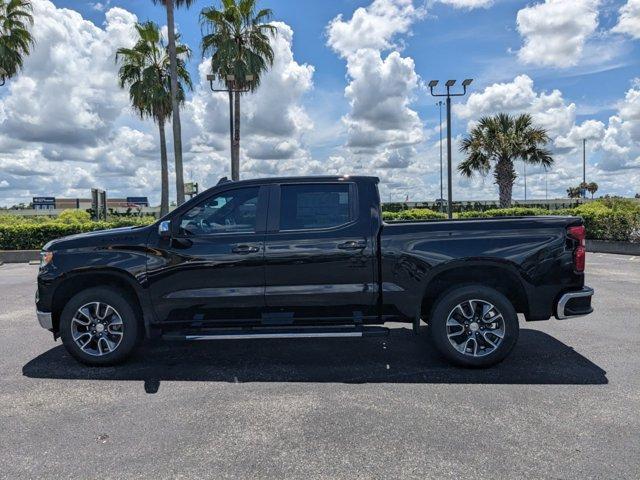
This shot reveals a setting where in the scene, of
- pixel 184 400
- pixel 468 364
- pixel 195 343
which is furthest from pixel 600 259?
pixel 184 400

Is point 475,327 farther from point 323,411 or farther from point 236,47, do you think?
point 236,47

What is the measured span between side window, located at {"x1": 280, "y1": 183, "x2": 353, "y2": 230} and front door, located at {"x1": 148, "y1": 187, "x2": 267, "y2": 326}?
10.5 inches

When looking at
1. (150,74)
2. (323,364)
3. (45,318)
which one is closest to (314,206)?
(323,364)

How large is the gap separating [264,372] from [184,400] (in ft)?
3.01

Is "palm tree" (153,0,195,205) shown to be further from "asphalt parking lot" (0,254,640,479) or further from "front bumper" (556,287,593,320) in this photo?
"front bumper" (556,287,593,320)

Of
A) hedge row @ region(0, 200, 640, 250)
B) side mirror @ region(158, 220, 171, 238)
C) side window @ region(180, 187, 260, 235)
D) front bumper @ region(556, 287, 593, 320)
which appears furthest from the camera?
hedge row @ region(0, 200, 640, 250)

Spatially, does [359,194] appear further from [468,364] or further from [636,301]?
[636,301]

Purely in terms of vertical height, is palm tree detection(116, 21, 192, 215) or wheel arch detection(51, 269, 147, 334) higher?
palm tree detection(116, 21, 192, 215)

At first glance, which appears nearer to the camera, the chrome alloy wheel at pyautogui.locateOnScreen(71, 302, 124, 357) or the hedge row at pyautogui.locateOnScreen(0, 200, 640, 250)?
the chrome alloy wheel at pyautogui.locateOnScreen(71, 302, 124, 357)

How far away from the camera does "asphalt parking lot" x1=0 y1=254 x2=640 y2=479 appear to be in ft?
10.2

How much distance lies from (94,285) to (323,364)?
2.54 m

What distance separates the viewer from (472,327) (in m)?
4.85

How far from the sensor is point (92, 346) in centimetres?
505

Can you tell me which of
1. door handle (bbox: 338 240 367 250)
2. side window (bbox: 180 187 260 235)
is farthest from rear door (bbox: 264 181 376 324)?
side window (bbox: 180 187 260 235)
